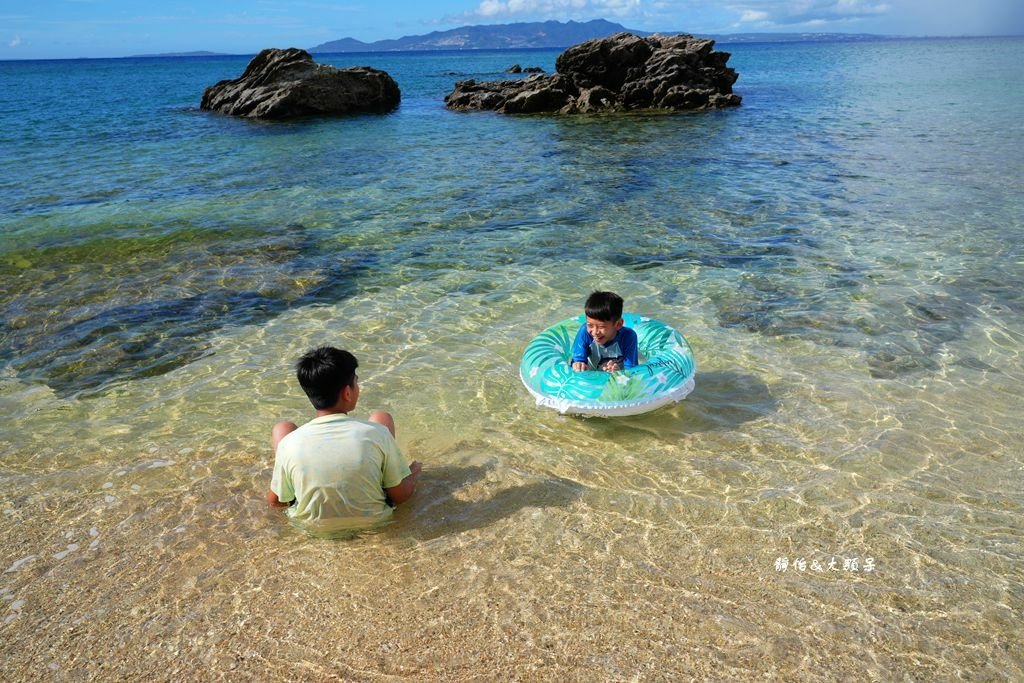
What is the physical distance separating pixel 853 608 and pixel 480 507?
2398 mm

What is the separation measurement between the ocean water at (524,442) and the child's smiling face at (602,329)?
752mm

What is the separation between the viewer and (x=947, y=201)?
1327 cm

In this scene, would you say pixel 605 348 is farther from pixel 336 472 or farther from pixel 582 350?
pixel 336 472

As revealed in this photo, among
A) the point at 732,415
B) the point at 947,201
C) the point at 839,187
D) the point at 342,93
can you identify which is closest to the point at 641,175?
the point at 839,187

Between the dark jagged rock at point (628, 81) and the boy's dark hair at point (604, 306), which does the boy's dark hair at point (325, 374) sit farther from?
the dark jagged rock at point (628, 81)

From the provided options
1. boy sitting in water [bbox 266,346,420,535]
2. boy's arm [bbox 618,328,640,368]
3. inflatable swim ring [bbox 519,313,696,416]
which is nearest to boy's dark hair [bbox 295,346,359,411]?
boy sitting in water [bbox 266,346,420,535]

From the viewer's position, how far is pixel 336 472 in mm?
4418

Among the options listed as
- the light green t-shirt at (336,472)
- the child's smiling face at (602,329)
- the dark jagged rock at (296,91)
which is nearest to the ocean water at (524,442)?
the light green t-shirt at (336,472)

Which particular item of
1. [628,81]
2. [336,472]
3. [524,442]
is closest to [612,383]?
[524,442]

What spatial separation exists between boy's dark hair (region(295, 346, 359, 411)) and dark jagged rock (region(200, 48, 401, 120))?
1196 inches

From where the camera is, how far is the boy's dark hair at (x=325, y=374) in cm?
446

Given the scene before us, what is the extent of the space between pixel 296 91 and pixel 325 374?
31.2m

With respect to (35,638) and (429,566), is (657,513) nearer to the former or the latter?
(429,566)

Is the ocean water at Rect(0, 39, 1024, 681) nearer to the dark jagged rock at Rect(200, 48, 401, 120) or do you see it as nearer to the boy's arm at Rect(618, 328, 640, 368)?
the boy's arm at Rect(618, 328, 640, 368)
